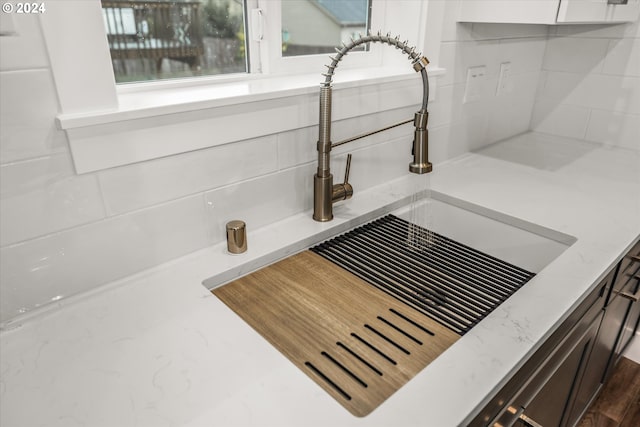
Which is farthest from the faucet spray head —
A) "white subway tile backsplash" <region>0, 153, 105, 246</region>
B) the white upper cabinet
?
"white subway tile backsplash" <region>0, 153, 105, 246</region>

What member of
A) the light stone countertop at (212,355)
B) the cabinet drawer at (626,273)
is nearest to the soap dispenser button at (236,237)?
the light stone countertop at (212,355)

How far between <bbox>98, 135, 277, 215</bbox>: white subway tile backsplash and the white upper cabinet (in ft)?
2.68

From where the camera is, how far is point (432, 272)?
1029mm

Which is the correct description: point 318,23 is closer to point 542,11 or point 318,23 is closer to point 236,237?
point 542,11

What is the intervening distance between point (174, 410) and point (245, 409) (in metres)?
0.10

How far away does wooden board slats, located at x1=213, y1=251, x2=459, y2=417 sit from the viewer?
72 cm

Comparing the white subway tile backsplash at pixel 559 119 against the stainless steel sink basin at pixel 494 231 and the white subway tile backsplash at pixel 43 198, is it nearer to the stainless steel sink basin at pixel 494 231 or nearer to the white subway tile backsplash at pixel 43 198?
the stainless steel sink basin at pixel 494 231

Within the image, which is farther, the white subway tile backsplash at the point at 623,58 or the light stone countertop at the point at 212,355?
the white subway tile backsplash at the point at 623,58

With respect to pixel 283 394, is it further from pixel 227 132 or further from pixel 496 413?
pixel 227 132

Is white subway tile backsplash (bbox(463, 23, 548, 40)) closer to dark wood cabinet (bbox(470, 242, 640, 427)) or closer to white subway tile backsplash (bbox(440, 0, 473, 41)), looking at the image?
white subway tile backsplash (bbox(440, 0, 473, 41))

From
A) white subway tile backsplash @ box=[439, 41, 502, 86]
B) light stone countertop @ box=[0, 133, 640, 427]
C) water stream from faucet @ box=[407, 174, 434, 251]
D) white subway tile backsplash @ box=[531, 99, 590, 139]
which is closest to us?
light stone countertop @ box=[0, 133, 640, 427]

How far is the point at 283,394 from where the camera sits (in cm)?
68

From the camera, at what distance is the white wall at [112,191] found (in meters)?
0.74

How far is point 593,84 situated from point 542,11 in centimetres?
82
